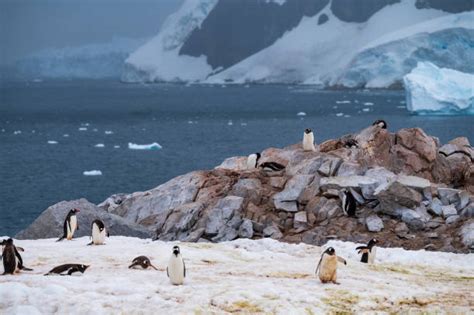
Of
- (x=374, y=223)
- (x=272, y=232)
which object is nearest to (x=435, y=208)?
(x=374, y=223)

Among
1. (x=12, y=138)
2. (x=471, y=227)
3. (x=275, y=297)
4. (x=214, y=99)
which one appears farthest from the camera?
(x=214, y=99)

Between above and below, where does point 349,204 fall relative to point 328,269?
below

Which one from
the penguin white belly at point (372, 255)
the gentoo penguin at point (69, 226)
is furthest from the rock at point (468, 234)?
the gentoo penguin at point (69, 226)

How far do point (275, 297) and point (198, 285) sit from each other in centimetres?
143

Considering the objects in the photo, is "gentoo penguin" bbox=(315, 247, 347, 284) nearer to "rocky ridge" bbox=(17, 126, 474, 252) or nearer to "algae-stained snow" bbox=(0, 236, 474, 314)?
"algae-stained snow" bbox=(0, 236, 474, 314)

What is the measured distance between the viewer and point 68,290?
13.1 metres

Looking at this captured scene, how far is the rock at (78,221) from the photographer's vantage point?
21.8m

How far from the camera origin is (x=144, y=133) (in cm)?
8650

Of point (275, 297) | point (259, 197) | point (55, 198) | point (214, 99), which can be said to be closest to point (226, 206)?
point (259, 197)

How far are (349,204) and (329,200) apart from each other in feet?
2.64

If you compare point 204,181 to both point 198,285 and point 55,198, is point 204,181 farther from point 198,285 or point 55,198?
point 55,198

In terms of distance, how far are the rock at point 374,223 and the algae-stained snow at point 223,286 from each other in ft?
13.2

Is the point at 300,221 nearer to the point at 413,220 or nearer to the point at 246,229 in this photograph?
the point at 246,229

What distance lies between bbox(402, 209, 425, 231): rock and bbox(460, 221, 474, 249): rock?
3.78ft
